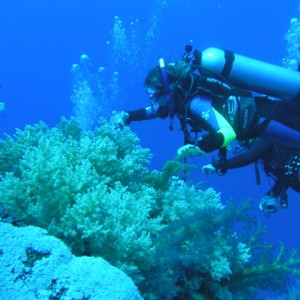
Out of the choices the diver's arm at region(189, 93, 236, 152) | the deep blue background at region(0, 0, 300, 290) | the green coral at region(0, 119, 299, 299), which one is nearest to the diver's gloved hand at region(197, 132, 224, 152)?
the diver's arm at region(189, 93, 236, 152)

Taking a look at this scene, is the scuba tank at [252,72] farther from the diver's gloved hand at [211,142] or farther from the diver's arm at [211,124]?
the diver's gloved hand at [211,142]

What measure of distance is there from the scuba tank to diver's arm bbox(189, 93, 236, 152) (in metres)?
0.50

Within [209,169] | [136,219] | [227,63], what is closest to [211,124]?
[227,63]

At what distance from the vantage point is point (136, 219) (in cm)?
276

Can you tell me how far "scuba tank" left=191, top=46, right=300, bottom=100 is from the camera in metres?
4.12

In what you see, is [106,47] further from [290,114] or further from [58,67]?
[290,114]

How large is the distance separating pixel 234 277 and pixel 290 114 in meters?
1.96

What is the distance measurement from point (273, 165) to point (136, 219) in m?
2.56

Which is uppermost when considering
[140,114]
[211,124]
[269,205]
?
[140,114]

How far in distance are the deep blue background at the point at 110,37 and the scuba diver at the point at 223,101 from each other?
58066 mm

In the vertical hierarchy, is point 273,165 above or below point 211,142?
above

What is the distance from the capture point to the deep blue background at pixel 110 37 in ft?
222

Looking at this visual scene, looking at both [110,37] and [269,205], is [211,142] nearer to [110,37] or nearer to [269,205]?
[269,205]

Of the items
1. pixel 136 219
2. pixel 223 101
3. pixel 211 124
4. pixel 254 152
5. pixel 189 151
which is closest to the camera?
pixel 136 219
